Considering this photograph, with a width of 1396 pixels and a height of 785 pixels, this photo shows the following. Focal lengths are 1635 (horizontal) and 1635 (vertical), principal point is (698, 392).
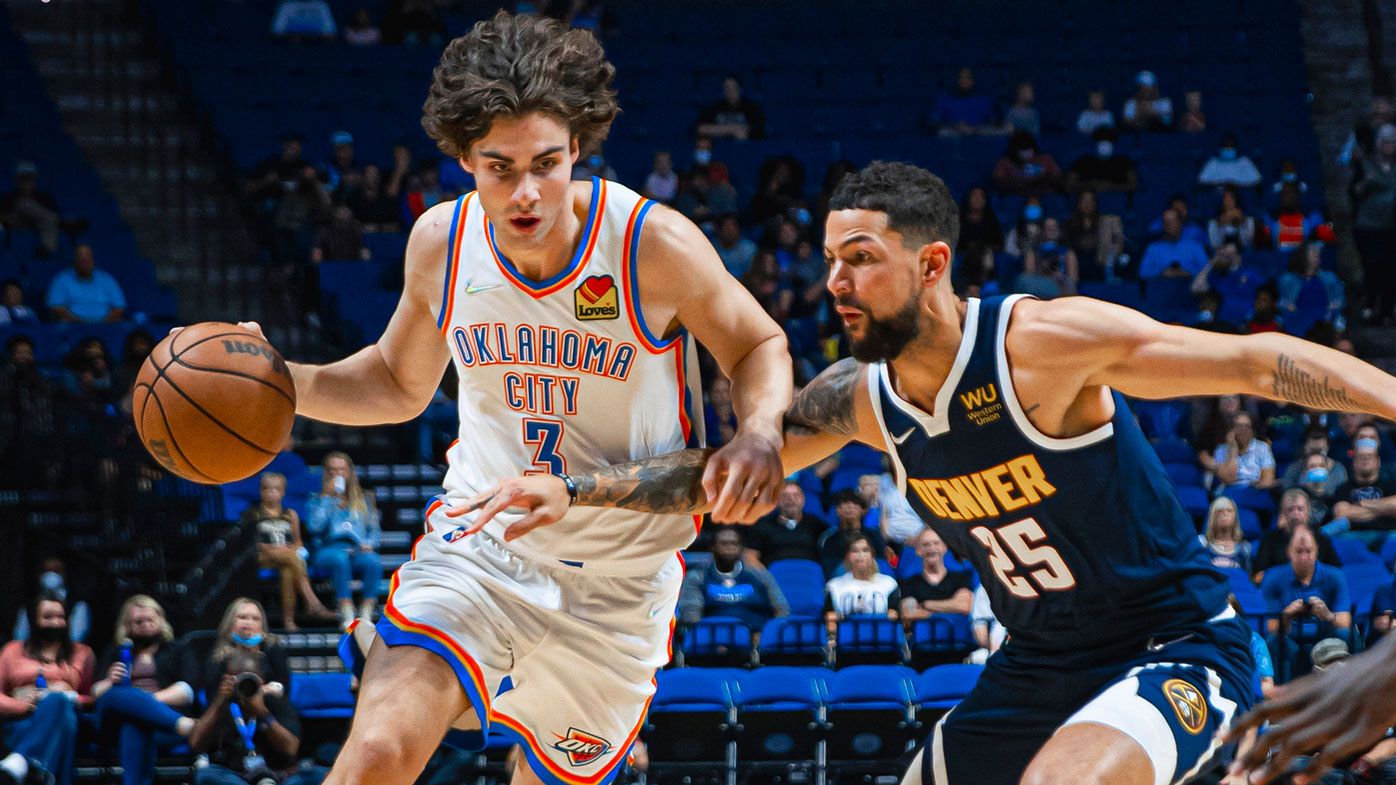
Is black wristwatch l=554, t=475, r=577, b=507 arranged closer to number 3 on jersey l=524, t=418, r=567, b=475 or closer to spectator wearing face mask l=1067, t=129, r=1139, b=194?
number 3 on jersey l=524, t=418, r=567, b=475

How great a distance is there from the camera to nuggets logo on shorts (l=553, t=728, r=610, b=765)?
4562mm

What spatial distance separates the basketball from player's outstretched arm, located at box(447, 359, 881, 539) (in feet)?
2.18

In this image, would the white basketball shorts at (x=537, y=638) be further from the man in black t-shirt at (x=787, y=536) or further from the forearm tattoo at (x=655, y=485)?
the man in black t-shirt at (x=787, y=536)

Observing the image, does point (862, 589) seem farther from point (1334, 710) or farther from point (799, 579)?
point (1334, 710)

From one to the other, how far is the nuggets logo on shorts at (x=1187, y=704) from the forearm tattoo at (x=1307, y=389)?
71 cm

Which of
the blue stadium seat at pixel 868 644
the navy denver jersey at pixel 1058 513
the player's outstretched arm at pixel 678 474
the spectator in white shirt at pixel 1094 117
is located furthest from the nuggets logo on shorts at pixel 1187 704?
the spectator in white shirt at pixel 1094 117

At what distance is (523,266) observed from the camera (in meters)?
4.36

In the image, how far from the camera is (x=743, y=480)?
3951mm

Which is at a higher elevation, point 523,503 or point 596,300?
point 596,300

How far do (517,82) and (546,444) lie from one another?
0.96 meters

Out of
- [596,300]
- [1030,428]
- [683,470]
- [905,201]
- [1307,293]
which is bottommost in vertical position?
[683,470]

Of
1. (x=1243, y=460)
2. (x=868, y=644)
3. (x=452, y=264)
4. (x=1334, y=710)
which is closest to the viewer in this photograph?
(x=1334, y=710)

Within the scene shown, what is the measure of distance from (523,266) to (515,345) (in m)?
0.21

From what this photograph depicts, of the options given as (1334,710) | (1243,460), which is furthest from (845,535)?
(1334,710)
